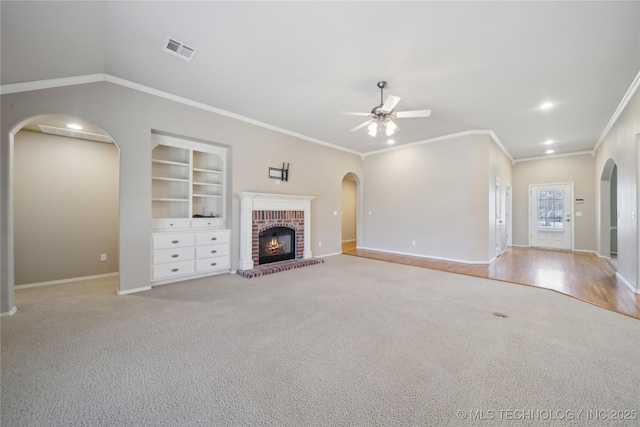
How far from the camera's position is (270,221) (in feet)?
17.3

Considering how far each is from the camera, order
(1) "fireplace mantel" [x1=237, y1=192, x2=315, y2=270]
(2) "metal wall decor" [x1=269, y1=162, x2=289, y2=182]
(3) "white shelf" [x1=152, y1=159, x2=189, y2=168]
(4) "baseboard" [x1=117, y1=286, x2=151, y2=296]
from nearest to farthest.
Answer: (4) "baseboard" [x1=117, y1=286, x2=151, y2=296] → (3) "white shelf" [x1=152, y1=159, x2=189, y2=168] → (1) "fireplace mantel" [x1=237, y1=192, x2=315, y2=270] → (2) "metal wall decor" [x1=269, y1=162, x2=289, y2=182]

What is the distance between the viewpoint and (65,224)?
168 inches

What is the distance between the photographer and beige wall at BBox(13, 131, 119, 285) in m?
3.93

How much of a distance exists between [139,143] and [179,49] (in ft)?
5.30

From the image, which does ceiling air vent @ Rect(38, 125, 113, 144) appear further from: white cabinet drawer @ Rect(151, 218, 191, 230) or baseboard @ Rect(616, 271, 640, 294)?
baseboard @ Rect(616, 271, 640, 294)

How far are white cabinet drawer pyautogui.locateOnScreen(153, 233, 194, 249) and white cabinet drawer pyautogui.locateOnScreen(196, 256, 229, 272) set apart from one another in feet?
1.25

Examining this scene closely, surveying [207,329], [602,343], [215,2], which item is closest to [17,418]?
[207,329]

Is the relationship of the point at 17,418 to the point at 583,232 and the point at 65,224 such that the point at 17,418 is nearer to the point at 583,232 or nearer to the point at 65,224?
the point at 65,224

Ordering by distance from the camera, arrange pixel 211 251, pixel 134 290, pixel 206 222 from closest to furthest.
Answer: pixel 134 290 → pixel 211 251 → pixel 206 222

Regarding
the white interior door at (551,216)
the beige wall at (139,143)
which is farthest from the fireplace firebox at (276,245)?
the white interior door at (551,216)

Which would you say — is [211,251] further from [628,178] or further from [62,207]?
[628,178]

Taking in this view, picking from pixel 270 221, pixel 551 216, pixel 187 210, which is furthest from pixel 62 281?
pixel 551 216

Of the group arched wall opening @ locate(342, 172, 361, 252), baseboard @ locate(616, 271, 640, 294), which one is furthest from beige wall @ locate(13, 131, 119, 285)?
baseboard @ locate(616, 271, 640, 294)

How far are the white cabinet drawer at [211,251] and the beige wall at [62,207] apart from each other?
175 cm
